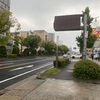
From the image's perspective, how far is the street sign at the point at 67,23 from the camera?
1448 cm

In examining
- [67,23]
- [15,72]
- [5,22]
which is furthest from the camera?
[5,22]

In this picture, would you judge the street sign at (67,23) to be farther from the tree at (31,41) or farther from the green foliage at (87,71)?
the tree at (31,41)

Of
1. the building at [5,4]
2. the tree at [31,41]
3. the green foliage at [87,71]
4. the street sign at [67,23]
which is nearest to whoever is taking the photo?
the green foliage at [87,71]

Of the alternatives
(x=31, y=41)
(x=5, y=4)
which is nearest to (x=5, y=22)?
(x=5, y=4)

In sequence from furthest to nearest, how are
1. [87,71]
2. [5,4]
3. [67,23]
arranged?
[5,4] < [67,23] < [87,71]

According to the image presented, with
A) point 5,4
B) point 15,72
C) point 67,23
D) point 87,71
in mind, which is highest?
point 5,4

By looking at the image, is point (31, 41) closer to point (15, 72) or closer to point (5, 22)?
point (5, 22)

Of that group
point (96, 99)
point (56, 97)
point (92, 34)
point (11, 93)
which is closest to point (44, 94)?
point (56, 97)

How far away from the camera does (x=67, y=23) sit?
14.8m

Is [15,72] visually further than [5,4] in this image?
No

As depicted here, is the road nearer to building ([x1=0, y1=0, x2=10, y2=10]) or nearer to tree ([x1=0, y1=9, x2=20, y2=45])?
tree ([x1=0, y1=9, x2=20, y2=45])

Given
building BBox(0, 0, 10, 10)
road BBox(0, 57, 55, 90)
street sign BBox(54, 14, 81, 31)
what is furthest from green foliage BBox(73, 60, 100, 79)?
building BBox(0, 0, 10, 10)

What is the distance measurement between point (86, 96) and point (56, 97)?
46.1 inches

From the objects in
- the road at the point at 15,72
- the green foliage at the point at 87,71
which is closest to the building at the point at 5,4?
the road at the point at 15,72
